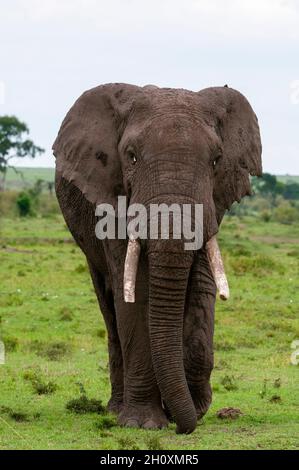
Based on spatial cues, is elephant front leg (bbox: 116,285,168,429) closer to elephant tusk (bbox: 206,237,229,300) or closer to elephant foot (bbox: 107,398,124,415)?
elephant tusk (bbox: 206,237,229,300)

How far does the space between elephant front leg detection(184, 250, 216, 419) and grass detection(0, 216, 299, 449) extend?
1.43 ft

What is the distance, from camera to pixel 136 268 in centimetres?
802

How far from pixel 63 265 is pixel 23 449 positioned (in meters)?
17.9

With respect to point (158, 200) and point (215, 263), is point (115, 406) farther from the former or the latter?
point (158, 200)

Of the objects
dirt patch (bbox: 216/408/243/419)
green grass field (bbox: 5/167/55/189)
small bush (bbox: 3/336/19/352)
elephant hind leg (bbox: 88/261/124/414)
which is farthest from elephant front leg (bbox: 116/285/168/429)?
green grass field (bbox: 5/167/55/189)

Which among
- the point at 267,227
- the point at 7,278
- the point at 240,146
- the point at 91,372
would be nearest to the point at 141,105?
the point at 240,146

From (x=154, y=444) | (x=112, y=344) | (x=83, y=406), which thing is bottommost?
(x=83, y=406)

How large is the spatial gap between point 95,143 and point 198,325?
5.30ft

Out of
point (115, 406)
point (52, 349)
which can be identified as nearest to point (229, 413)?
point (115, 406)

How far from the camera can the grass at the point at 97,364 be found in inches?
326

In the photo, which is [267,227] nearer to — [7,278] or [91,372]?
[7,278]

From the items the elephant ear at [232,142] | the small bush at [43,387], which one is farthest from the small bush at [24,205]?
the elephant ear at [232,142]

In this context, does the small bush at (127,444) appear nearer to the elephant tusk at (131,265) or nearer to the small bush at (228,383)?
the elephant tusk at (131,265)

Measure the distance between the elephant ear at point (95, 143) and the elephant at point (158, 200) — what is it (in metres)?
0.01
